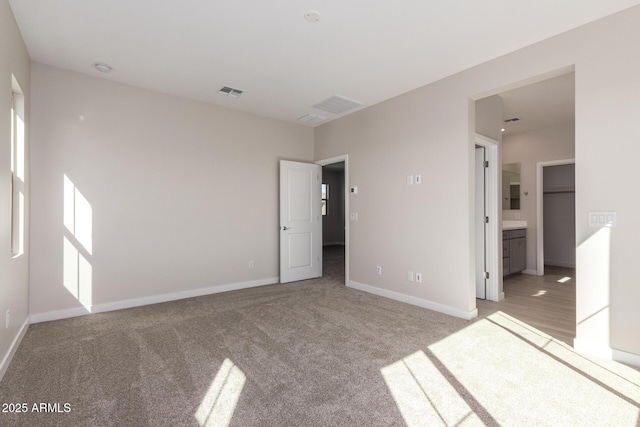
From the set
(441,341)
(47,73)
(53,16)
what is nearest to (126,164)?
(47,73)

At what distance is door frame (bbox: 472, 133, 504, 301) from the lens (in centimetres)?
408

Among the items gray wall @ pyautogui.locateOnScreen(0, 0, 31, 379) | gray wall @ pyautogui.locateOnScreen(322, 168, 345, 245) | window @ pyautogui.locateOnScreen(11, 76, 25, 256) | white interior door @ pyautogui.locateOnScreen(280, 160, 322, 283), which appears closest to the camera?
gray wall @ pyautogui.locateOnScreen(0, 0, 31, 379)

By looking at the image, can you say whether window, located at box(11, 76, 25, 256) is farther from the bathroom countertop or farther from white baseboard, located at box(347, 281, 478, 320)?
the bathroom countertop

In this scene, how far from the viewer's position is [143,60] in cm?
323

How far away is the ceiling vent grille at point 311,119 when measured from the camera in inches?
198

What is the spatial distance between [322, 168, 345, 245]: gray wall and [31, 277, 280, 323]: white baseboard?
211 inches

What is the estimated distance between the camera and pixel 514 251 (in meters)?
5.44

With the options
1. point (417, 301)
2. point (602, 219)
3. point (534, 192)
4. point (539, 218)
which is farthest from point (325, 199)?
point (602, 219)

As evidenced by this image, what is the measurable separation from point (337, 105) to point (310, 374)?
357cm

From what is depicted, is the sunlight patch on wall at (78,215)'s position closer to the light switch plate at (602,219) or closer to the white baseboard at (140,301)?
the white baseboard at (140,301)

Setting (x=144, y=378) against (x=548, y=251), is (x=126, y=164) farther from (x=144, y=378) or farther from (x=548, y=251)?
(x=548, y=251)

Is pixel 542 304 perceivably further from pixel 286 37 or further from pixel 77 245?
pixel 77 245

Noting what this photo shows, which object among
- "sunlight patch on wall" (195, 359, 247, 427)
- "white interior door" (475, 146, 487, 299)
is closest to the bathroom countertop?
"white interior door" (475, 146, 487, 299)

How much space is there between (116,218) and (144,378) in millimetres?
2285
